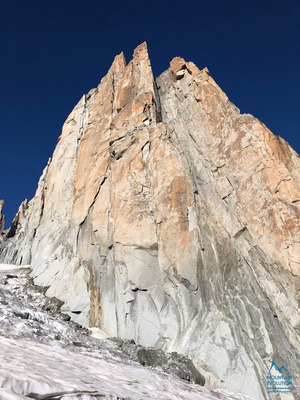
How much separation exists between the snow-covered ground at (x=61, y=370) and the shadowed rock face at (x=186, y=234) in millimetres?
4795

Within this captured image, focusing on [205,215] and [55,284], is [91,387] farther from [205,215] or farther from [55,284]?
[55,284]

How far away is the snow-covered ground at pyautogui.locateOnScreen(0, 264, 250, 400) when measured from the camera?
9750 mm

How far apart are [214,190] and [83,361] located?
67.7ft

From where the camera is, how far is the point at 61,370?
40.1 feet

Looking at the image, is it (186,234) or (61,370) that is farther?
(186,234)

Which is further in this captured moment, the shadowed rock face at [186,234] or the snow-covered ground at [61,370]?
the shadowed rock face at [186,234]

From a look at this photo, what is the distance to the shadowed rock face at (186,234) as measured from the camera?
963 inches

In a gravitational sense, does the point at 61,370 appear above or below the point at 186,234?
below

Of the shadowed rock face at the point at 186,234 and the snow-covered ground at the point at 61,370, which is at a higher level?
the shadowed rock face at the point at 186,234

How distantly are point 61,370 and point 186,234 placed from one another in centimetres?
1924

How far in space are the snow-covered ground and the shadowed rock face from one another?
15.7 feet

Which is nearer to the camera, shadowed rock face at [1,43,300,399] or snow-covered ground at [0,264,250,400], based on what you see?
snow-covered ground at [0,264,250,400]

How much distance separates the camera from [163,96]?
46.6 metres

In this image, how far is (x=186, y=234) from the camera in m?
30.2
